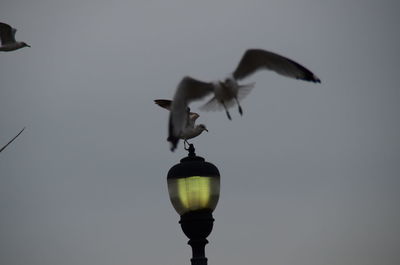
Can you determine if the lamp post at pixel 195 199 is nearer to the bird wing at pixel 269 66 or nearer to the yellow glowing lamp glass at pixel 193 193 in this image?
the yellow glowing lamp glass at pixel 193 193

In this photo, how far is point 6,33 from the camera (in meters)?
12.0

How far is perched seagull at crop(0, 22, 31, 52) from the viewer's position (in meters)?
11.8

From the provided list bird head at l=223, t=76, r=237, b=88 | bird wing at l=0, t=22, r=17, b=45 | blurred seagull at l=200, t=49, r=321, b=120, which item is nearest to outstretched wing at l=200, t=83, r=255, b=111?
blurred seagull at l=200, t=49, r=321, b=120

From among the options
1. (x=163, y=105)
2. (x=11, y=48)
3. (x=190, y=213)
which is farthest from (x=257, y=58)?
(x=11, y=48)

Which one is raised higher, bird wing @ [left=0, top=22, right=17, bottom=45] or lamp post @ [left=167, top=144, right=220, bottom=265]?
bird wing @ [left=0, top=22, right=17, bottom=45]

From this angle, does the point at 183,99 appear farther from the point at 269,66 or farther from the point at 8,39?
the point at 8,39

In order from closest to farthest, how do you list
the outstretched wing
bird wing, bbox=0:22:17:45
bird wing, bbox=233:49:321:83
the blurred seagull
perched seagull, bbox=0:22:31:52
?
the blurred seagull < the outstretched wing < bird wing, bbox=233:49:321:83 < perched seagull, bbox=0:22:31:52 < bird wing, bbox=0:22:17:45

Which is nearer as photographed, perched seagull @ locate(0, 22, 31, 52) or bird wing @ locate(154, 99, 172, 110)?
bird wing @ locate(154, 99, 172, 110)

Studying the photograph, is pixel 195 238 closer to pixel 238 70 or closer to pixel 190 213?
pixel 190 213

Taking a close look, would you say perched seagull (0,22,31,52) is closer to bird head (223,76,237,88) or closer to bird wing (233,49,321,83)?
bird wing (233,49,321,83)

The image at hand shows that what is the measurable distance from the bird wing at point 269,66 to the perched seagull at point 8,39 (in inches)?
191

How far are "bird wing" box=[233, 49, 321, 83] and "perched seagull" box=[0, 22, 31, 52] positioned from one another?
4.84m

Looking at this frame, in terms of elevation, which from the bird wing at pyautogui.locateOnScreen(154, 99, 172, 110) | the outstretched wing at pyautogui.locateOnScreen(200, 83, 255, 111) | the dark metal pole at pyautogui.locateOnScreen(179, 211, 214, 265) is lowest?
the dark metal pole at pyautogui.locateOnScreen(179, 211, 214, 265)

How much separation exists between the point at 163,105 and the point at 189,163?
3.40m
